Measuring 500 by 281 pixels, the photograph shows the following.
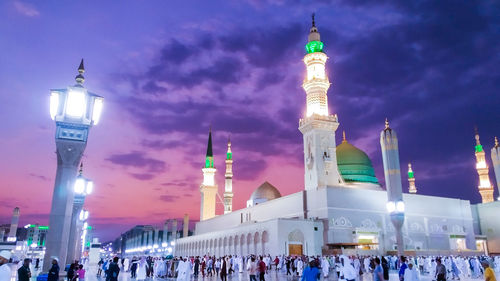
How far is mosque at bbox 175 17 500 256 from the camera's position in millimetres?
35719

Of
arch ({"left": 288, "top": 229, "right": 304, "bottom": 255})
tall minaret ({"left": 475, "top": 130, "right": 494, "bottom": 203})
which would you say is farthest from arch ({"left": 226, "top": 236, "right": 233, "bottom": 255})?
tall minaret ({"left": 475, "top": 130, "right": 494, "bottom": 203})

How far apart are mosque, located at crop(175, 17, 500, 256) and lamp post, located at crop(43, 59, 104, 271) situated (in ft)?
82.8

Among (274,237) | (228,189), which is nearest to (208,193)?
(228,189)

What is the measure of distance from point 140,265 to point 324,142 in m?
26.0

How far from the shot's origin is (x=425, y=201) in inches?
1736

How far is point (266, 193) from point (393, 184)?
20.8 metres

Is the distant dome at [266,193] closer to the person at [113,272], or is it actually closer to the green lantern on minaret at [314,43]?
the green lantern on minaret at [314,43]

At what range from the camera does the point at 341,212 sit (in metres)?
37.4

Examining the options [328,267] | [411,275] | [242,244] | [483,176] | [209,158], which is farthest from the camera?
[209,158]

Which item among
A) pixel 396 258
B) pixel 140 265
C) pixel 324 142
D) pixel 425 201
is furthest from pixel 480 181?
pixel 140 265

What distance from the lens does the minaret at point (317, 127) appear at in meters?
40.0

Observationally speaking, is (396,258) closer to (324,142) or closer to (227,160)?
(324,142)

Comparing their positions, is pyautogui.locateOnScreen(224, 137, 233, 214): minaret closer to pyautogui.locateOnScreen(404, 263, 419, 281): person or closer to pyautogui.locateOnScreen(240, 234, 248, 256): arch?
pyautogui.locateOnScreen(240, 234, 248, 256): arch

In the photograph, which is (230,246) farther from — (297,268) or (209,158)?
(209,158)
